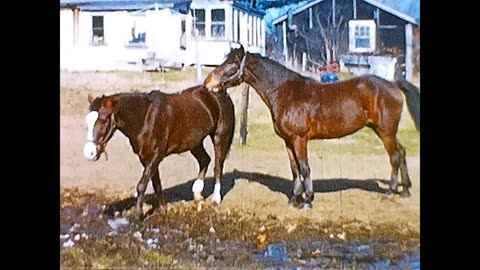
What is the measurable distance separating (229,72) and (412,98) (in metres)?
0.56

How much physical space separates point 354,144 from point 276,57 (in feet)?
1.18

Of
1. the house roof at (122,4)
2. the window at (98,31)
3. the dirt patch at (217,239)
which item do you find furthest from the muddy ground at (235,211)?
the house roof at (122,4)

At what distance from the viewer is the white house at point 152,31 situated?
2.39 metres

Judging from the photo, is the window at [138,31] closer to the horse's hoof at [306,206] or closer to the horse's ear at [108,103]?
the horse's ear at [108,103]

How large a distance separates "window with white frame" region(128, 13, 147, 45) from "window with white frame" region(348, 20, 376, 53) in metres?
0.64

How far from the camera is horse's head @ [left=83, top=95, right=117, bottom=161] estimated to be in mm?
2377

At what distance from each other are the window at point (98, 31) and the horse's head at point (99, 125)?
184mm

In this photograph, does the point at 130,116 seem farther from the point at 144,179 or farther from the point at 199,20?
the point at 199,20

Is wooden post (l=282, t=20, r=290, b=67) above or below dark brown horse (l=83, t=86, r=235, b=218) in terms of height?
above

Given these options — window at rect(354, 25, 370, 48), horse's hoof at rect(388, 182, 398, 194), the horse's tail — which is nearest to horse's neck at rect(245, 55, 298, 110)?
window at rect(354, 25, 370, 48)

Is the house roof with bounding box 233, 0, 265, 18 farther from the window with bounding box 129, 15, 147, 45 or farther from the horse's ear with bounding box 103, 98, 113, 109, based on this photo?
the horse's ear with bounding box 103, 98, 113, 109

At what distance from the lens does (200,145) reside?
240 cm
